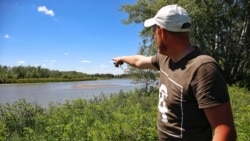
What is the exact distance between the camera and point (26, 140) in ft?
16.8

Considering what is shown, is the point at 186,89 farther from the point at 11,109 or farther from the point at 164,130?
the point at 11,109

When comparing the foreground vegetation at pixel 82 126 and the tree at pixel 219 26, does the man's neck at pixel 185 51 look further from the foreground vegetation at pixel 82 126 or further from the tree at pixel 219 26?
the tree at pixel 219 26

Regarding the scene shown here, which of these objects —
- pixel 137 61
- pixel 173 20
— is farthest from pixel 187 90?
pixel 137 61

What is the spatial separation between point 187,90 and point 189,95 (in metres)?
0.03

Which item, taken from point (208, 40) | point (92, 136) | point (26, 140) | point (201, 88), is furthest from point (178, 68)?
point (208, 40)

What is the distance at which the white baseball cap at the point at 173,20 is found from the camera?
1819 mm

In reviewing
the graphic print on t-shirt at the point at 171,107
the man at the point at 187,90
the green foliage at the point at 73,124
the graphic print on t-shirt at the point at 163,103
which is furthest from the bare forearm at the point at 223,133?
the green foliage at the point at 73,124

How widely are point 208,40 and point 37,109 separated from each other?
551 inches

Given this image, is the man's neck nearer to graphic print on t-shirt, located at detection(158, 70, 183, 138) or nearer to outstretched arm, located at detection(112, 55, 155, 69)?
graphic print on t-shirt, located at detection(158, 70, 183, 138)

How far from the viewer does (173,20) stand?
1.83 metres

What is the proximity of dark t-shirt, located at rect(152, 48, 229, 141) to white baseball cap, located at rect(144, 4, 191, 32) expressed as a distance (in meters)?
0.16

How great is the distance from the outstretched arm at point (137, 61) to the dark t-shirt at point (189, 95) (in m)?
0.49

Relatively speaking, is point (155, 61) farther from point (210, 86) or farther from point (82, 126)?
point (82, 126)

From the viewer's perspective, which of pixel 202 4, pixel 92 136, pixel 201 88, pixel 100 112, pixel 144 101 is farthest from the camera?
pixel 202 4
